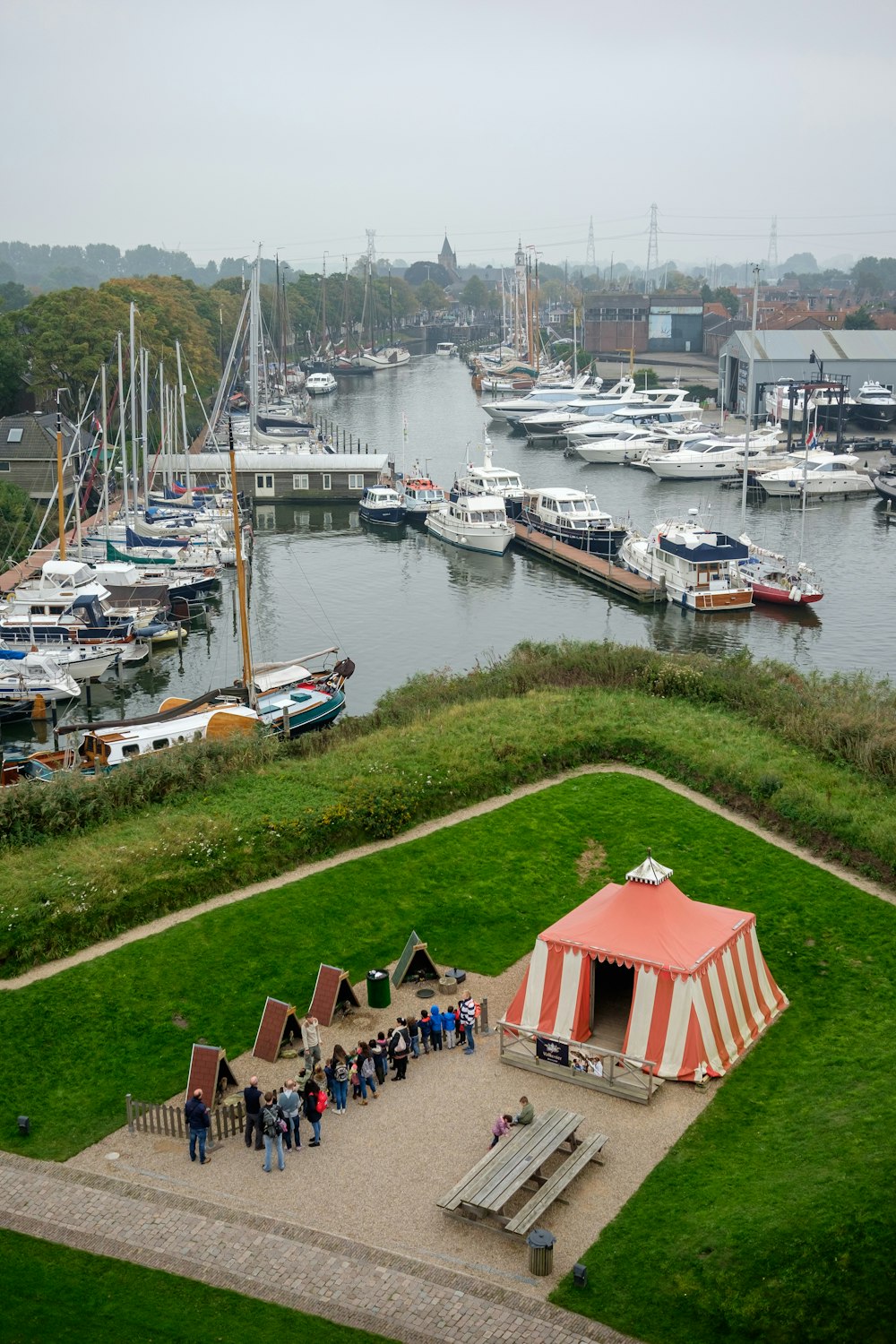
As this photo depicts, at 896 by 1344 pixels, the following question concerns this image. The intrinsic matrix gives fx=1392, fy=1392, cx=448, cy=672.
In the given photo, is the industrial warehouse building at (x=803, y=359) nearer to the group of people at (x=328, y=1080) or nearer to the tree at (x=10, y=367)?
the tree at (x=10, y=367)

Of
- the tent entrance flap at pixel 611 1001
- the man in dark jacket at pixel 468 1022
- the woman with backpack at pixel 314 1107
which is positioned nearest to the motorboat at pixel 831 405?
the tent entrance flap at pixel 611 1001

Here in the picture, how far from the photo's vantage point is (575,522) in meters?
74.3

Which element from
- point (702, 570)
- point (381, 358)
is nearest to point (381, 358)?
point (381, 358)

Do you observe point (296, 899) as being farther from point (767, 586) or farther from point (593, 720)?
point (767, 586)

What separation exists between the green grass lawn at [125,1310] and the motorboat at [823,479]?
253 ft

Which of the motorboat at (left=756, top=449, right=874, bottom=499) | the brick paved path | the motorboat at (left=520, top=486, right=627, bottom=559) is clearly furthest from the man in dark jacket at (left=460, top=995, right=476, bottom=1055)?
the motorboat at (left=756, top=449, right=874, bottom=499)

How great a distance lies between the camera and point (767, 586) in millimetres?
62250

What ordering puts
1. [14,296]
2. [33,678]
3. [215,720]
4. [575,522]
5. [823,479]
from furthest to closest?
1. [14,296]
2. [823,479]
3. [575,522]
4. [33,678]
5. [215,720]

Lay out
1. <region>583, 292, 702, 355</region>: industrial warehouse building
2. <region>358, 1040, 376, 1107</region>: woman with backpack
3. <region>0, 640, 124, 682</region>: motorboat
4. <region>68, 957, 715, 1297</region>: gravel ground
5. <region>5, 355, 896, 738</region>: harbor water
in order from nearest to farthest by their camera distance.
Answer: <region>68, 957, 715, 1297</region>: gravel ground → <region>358, 1040, 376, 1107</region>: woman with backpack → <region>0, 640, 124, 682</region>: motorboat → <region>5, 355, 896, 738</region>: harbor water → <region>583, 292, 702, 355</region>: industrial warehouse building

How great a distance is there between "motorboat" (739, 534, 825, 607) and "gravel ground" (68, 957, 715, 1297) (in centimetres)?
4273

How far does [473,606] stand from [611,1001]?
4354cm

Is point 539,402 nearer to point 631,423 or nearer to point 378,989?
point 631,423

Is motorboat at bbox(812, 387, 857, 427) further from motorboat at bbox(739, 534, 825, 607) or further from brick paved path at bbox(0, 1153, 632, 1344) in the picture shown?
brick paved path at bbox(0, 1153, 632, 1344)

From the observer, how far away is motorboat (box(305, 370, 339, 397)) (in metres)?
154
